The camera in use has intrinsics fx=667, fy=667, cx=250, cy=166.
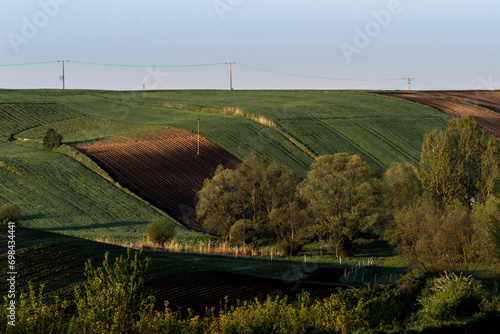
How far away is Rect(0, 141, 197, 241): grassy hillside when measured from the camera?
170 feet

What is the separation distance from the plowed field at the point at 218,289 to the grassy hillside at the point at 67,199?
58.4ft

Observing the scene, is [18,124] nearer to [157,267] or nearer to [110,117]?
[110,117]

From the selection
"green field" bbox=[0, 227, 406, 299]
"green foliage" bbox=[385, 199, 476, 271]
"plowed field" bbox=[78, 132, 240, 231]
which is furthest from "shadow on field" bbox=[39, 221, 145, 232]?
"green foliage" bbox=[385, 199, 476, 271]

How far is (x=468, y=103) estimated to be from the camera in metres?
116

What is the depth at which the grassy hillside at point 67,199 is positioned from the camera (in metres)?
51.7

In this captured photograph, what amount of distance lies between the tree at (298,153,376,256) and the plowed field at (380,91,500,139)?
153 feet

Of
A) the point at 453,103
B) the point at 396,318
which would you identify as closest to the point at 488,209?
the point at 396,318

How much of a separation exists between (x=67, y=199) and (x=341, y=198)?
23.5 meters

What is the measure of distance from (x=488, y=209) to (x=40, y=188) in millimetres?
37321

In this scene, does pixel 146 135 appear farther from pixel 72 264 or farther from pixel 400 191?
pixel 72 264

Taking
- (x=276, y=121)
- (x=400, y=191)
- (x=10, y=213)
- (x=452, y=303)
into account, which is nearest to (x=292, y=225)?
(x=400, y=191)

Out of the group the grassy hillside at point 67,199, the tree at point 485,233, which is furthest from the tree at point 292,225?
the tree at point 485,233

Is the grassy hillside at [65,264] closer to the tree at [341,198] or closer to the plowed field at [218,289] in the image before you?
the plowed field at [218,289]

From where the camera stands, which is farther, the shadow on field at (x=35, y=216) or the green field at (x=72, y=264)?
the shadow on field at (x=35, y=216)
